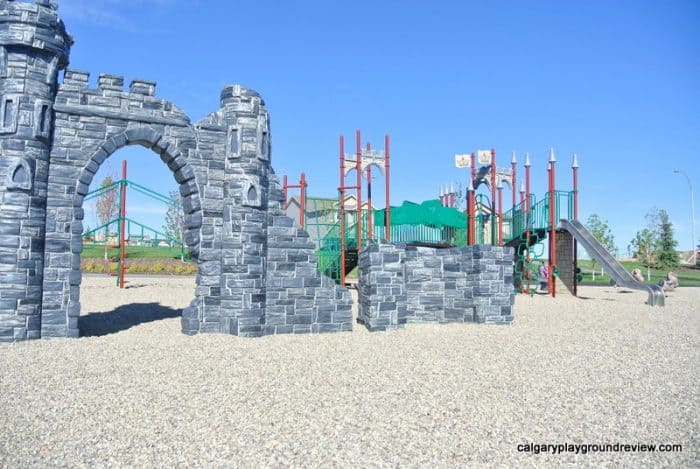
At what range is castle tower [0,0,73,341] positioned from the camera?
28.3 feet

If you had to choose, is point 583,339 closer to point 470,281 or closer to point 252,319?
point 470,281

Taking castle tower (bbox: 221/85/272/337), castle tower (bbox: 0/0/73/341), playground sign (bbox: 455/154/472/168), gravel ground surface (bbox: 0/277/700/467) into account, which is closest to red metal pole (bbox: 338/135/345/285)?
playground sign (bbox: 455/154/472/168)

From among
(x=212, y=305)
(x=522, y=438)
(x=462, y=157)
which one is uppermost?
(x=462, y=157)

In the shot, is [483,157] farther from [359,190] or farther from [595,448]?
[595,448]

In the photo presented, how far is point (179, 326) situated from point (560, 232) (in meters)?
14.4

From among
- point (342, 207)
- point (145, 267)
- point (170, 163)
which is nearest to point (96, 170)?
point (170, 163)

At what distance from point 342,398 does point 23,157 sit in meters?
6.93

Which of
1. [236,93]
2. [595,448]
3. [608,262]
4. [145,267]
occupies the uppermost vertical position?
[236,93]

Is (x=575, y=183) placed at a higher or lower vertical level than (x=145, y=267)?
higher

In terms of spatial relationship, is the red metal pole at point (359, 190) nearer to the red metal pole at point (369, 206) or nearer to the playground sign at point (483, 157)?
the red metal pole at point (369, 206)

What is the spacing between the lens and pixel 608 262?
17.2 m

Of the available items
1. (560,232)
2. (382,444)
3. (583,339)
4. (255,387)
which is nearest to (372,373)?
(255,387)

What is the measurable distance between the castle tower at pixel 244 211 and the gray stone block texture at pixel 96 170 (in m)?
0.02

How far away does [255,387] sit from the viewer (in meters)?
6.05
